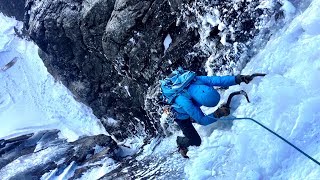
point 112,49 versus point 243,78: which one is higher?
point 112,49

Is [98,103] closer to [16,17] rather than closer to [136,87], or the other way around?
[136,87]

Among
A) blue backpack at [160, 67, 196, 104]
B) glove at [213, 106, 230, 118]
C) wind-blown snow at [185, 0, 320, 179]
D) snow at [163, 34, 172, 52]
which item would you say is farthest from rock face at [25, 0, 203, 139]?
blue backpack at [160, 67, 196, 104]

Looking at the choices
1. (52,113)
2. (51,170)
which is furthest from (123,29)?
(52,113)

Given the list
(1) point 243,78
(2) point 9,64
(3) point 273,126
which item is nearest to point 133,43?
(1) point 243,78

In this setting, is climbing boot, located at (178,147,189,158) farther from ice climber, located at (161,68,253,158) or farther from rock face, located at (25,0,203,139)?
rock face, located at (25,0,203,139)

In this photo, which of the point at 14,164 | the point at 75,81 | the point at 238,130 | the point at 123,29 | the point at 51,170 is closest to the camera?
the point at 238,130

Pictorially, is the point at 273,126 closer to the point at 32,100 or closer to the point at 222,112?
the point at 222,112

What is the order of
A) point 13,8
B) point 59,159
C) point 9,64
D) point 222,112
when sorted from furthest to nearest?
point 13,8
point 9,64
point 59,159
point 222,112

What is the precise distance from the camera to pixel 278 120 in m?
6.56

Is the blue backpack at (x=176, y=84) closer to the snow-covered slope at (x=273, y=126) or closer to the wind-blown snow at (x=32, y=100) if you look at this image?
the snow-covered slope at (x=273, y=126)

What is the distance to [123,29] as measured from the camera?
42.3 ft

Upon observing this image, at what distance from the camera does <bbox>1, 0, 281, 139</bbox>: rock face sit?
32.7 feet

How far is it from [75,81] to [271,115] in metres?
13.5

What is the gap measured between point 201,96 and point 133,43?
646cm
